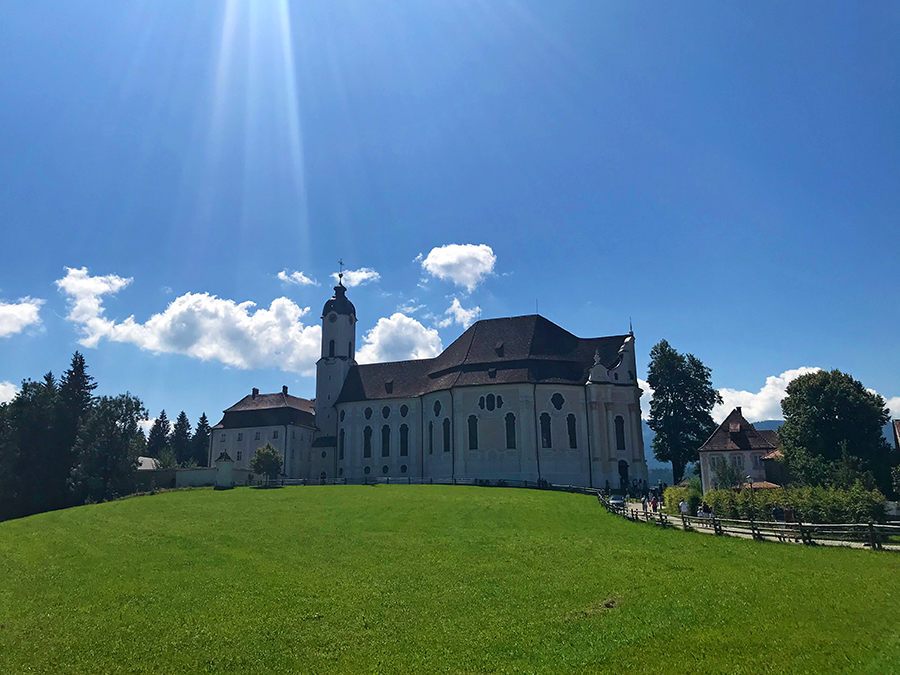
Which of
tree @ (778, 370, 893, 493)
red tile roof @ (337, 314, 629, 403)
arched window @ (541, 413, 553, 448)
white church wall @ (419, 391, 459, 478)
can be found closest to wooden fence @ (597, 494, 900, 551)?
tree @ (778, 370, 893, 493)

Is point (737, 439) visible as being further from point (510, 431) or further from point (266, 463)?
point (266, 463)

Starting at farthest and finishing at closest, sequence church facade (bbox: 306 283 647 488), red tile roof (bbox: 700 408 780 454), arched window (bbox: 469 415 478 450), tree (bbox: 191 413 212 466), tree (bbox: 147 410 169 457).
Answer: tree (bbox: 147 410 169 457) → tree (bbox: 191 413 212 466) → arched window (bbox: 469 415 478 450) → church facade (bbox: 306 283 647 488) → red tile roof (bbox: 700 408 780 454)

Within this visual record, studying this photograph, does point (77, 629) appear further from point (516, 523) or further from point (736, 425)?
point (736, 425)

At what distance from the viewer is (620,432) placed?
5856 cm

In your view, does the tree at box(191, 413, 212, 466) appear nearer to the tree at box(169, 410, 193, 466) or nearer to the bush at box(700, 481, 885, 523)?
the tree at box(169, 410, 193, 466)

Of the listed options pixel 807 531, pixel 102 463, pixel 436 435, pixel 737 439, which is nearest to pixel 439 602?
pixel 807 531

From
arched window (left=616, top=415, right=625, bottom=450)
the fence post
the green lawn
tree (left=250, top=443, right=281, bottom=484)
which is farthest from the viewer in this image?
tree (left=250, top=443, right=281, bottom=484)

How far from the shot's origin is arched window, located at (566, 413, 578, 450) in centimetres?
5734

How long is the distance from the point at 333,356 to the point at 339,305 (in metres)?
6.32

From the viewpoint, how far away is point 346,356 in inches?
2965

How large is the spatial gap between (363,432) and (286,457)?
37.1 ft

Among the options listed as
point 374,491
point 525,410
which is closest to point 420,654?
point 374,491

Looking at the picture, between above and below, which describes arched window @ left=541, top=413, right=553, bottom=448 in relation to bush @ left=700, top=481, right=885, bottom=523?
above

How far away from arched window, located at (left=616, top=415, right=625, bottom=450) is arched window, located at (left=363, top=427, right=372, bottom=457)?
2597 cm
